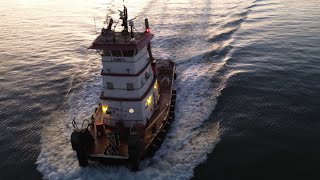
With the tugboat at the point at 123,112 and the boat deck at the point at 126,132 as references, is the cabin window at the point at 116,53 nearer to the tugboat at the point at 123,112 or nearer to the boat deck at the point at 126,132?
the tugboat at the point at 123,112

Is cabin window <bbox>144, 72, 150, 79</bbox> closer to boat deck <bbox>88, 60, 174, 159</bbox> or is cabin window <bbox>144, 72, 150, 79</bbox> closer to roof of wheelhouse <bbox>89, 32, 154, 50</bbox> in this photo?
roof of wheelhouse <bbox>89, 32, 154, 50</bbox>

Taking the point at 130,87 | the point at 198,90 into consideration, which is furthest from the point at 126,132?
the point at 198,90

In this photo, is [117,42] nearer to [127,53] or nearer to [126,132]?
[127,53]

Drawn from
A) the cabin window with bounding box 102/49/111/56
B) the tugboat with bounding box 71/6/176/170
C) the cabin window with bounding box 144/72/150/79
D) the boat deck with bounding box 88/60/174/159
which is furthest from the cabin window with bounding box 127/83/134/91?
the boat deck with bounding box 88/60/174/159

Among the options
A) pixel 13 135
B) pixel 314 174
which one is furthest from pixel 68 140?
pixel 314 174

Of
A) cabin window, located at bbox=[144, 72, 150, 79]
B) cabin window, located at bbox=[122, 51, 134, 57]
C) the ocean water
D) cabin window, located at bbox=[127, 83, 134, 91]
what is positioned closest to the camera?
cabin window, located at bbox=[122, 51, 134, 57]

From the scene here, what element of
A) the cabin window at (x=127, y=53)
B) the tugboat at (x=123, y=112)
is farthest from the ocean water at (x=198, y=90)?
the cabin window at (x=127, y=53)
